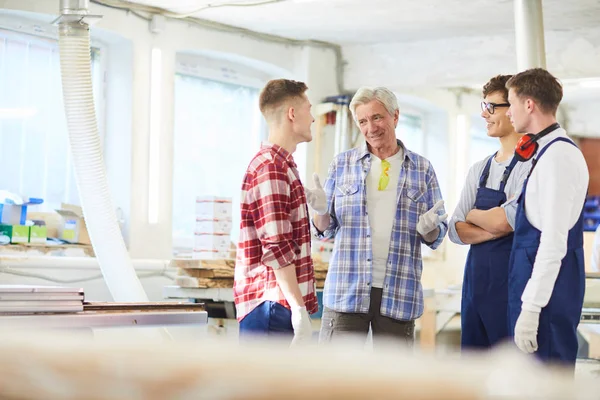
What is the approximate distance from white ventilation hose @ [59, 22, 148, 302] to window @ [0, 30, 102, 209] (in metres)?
1.49

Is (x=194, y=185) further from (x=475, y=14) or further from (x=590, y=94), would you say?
(x=590, y=94)

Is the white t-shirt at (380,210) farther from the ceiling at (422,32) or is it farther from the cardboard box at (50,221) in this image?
the ceiling at (422,32)

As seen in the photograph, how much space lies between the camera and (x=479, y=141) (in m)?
10.1

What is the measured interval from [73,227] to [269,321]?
3320 millimetres

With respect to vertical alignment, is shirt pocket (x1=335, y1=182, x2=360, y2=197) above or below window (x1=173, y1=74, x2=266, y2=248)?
below

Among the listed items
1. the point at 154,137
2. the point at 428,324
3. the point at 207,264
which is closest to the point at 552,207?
the point at 207,264

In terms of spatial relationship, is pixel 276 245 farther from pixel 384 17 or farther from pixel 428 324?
pixel 384 17

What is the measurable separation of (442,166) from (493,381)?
886 cm

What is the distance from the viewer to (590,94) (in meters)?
9.84

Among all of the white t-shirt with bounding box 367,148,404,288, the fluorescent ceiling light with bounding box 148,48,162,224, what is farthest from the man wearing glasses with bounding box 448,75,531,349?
the fluorescent ceiling light with bounding box 148,48,162,224

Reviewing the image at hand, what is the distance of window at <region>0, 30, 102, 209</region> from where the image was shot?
18.7 feet

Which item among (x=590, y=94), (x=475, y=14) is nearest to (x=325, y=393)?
(x=475, y=14)

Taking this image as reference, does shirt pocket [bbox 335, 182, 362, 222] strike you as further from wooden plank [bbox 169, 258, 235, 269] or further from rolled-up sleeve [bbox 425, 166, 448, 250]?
wooden plank [bbox 169, 258, 235, 269]

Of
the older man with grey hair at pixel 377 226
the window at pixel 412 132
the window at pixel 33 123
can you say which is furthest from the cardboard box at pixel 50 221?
the window at pixel 412 132
